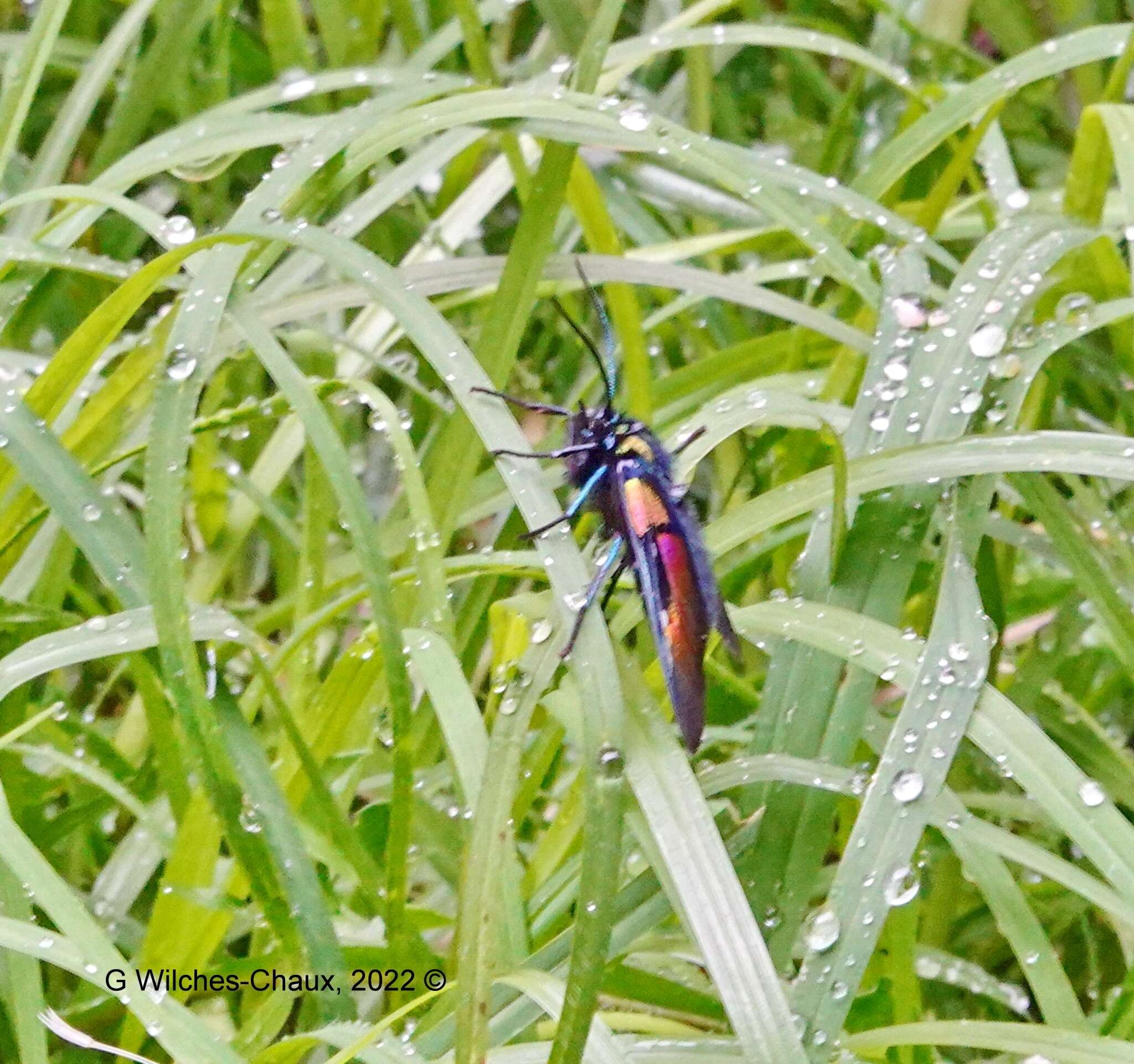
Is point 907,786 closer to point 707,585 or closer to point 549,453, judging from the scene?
point 707,585

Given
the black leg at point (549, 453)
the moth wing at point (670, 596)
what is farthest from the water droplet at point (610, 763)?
the black leg at point (549, 453)

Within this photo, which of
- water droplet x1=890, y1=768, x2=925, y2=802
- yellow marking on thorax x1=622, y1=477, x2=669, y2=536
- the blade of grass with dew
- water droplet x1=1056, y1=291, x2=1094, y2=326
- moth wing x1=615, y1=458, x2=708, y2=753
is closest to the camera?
the blade of grass with dew

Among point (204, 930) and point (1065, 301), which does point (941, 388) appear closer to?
point (1065, 301)

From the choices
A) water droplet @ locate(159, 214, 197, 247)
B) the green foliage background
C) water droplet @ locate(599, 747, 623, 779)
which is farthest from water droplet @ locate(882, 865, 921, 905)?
water droplet @ locate(159, 214, 197, 247)

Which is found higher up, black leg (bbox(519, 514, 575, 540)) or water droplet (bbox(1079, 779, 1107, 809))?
black leg (bbox(519, 514, 575, 540))

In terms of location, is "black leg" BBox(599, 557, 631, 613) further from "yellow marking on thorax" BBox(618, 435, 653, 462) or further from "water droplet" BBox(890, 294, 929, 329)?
"water droplet" BBox(890, 294, 929, 329)

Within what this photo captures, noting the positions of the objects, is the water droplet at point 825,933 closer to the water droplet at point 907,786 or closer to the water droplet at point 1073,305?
the water droplet at point 907,786

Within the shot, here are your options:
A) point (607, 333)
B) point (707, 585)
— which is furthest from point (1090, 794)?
point (607, 333)
